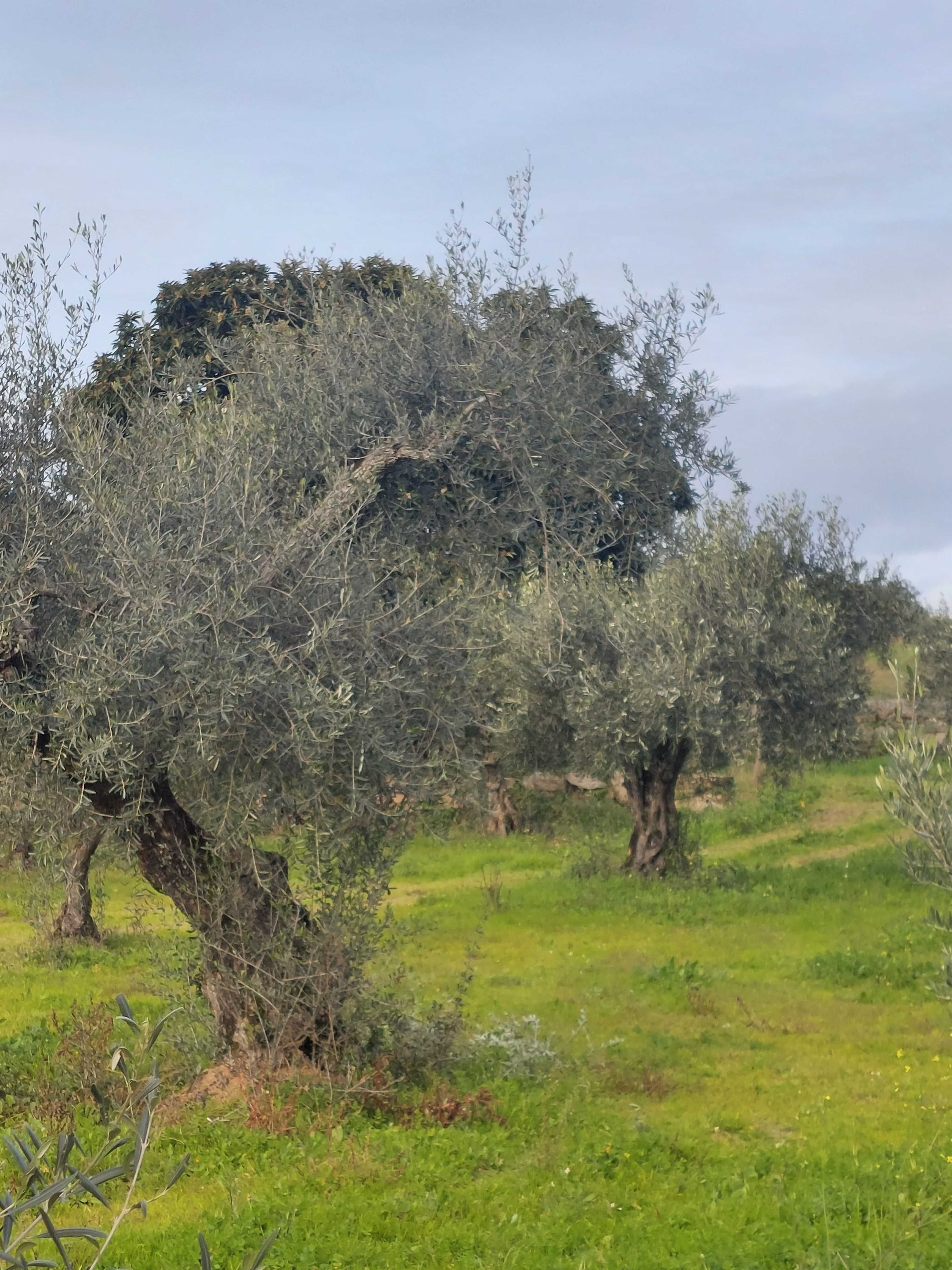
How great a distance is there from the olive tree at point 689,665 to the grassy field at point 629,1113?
9.68 feet

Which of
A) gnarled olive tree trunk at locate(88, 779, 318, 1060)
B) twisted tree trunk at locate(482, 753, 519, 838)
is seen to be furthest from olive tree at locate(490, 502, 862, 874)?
gnarled olive tree trunk at locate(88, 779, 318, 1060)

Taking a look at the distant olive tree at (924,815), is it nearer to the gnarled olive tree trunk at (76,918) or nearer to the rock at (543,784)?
the gnarled olive tree trunk at (76,918)

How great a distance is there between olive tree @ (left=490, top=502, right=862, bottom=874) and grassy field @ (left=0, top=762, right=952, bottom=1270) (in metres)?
2.95

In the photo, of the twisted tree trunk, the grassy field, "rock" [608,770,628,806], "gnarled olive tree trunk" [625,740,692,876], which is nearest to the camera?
the grassy field

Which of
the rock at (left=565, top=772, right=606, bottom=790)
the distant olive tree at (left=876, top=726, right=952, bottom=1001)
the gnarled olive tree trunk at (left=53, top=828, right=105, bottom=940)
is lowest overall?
the gnarled olive tree trunk at (left=53, top=828, right=105, bottom=940)

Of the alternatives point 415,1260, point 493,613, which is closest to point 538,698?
point 493,613

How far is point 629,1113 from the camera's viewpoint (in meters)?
11.1

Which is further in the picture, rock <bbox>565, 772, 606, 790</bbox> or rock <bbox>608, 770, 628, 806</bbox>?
rock <bbox>565, 772, 606, 790</bbox>

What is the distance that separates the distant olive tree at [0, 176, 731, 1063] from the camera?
350 inches

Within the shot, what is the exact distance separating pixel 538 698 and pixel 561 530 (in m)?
11.5

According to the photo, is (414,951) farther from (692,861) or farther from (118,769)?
(118,769)

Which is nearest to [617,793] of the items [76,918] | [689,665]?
[689,665]

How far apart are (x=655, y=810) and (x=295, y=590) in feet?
56.7

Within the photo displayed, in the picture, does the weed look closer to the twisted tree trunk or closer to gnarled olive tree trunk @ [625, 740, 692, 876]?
gnarled olive tree trunk @ [625, 740, 692, 876]
